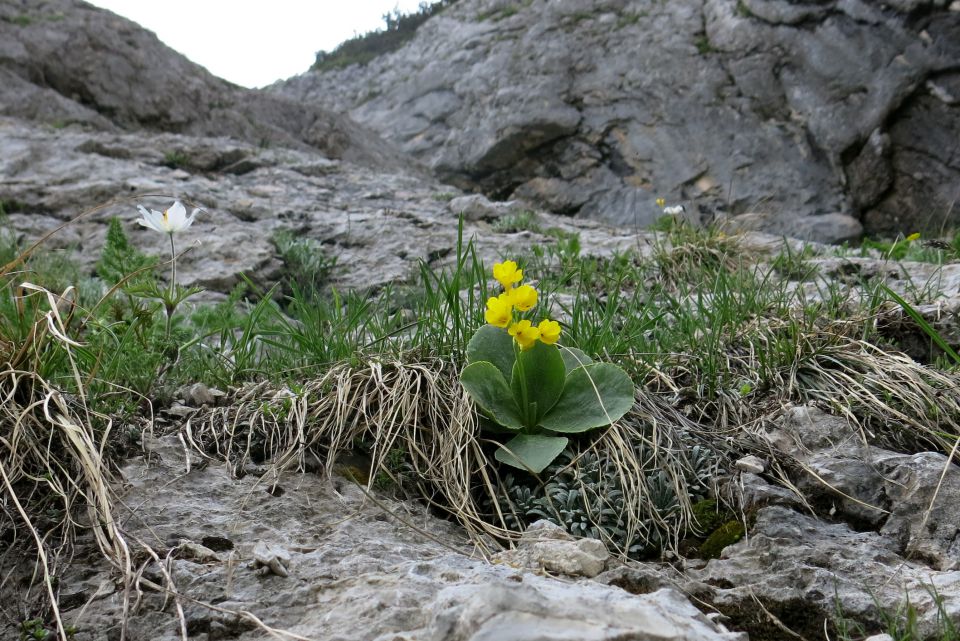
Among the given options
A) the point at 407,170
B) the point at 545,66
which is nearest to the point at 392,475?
the point at 407,170

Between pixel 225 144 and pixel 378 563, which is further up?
pixel 225 144

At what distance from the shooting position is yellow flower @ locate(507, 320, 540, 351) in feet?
6.84

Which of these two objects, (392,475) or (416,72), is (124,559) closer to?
(392,475)

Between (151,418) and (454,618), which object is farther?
(151,418)

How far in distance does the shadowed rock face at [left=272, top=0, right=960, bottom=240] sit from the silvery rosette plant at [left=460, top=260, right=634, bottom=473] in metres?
8.55

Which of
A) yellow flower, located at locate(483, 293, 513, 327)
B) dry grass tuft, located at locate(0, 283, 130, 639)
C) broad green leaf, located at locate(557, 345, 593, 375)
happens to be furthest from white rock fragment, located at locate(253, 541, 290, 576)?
broad green leaf, located at locate(557, 345, 593, 375)

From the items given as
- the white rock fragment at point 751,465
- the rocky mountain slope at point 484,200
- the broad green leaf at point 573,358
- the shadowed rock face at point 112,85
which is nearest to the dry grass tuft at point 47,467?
the rocky mountain slope at point 484,200

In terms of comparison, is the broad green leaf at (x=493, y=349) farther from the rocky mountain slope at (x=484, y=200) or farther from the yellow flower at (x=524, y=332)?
the rocky mountain slope at (x=484, y=200)

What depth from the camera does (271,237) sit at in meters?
5.68

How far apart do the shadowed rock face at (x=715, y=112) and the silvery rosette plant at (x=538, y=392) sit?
28.1 ft

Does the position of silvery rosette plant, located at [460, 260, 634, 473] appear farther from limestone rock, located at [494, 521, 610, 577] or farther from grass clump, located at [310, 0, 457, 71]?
grass clump, located at [310, 0, 457, 71]

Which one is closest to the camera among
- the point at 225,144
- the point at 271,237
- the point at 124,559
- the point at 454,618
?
the point at 454,618

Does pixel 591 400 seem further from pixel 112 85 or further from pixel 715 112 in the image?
pixel 715 112

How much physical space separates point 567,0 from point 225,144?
25.1ft
